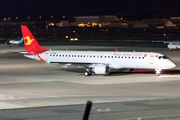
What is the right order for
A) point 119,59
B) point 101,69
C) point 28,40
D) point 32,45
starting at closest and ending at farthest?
point 101,69
point 119,59
point 32,45
point 28,40

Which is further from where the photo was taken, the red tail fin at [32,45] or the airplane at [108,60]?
the red tail fin at [32,45]

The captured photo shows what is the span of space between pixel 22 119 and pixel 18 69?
3639 cm

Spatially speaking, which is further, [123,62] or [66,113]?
[123,62]

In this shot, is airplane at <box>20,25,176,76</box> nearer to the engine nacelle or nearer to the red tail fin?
the engine nacelle

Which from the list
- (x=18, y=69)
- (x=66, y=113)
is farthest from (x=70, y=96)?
(x=18, y=69)

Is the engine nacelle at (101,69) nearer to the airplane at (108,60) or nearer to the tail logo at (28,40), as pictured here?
the airplane at (108,60)

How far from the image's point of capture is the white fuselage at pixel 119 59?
54.5m

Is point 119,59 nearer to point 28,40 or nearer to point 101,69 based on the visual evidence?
point 101,69

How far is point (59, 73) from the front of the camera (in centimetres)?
5772

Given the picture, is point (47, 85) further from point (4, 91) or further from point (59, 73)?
point (59, 73)

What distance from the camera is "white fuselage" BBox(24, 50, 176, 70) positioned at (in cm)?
5447

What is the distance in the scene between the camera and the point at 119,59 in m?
55.3

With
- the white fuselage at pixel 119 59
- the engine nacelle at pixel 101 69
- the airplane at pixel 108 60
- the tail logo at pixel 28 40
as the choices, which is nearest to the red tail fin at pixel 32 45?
the tail logo at pixel 28 40

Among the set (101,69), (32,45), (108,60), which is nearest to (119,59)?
(108,60)
